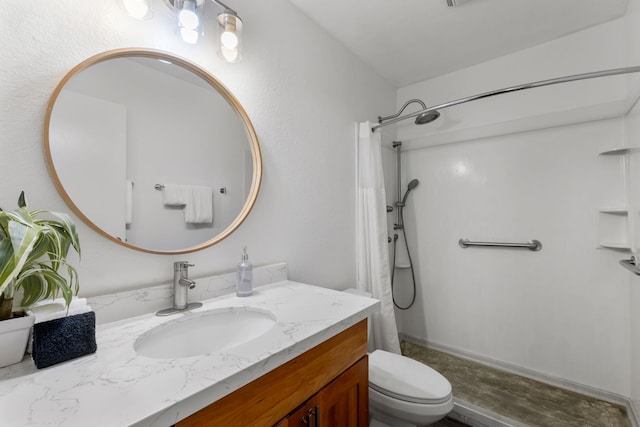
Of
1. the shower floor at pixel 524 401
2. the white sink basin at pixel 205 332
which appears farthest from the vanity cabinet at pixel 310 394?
the shower floor at pixel 524 401

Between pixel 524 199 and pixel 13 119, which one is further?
pixel 524 199

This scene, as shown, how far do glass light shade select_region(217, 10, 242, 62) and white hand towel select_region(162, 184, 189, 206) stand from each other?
59 centimetres

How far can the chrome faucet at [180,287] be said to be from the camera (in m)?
1.01

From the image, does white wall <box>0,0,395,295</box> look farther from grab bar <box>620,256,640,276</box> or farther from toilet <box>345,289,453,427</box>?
grab bar <box>620,256,640,276</box>

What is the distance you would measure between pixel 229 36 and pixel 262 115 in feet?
1.16

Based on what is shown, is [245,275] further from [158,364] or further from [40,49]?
[40,49]

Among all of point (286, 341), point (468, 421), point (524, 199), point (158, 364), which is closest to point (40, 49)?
point (158, 364)

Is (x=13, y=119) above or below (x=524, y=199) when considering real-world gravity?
above

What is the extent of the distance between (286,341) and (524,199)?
2.10 metres

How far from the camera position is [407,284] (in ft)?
Answer: 8.53

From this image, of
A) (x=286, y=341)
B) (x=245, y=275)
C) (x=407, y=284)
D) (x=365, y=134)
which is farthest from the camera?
(x=407, y=284)

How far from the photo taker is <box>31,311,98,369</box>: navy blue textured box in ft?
2.04

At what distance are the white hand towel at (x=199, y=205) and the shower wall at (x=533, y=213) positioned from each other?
1753 millimetres

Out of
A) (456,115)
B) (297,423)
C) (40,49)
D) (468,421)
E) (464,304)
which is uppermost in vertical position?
(456,115)
